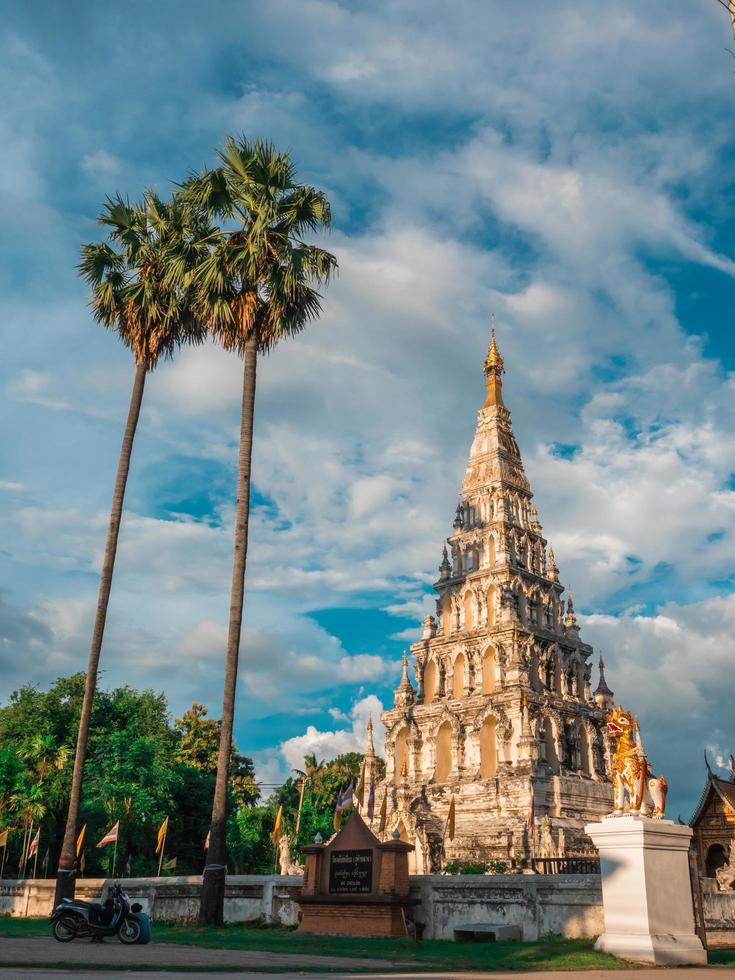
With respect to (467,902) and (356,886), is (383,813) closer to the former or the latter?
(356,886)

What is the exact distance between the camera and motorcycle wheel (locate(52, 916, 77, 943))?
720 inches

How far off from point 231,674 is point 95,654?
6.31 meters

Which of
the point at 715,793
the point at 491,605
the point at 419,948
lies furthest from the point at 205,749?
the point at 419,948

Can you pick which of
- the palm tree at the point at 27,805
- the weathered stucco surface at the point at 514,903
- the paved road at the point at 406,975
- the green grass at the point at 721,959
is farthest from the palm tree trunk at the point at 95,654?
the palm tree at the point at 27,805

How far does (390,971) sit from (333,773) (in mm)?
71799

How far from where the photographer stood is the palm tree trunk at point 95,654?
24.9 meters

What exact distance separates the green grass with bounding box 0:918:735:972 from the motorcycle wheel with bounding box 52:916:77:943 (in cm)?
185

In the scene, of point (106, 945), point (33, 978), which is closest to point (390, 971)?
point (33, 978)

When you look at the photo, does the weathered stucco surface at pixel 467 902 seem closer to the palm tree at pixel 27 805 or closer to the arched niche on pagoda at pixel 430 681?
the palm tree at pixel 27 805

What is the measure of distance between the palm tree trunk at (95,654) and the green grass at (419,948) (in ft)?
8.34

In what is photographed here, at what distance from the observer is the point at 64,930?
18438 mm

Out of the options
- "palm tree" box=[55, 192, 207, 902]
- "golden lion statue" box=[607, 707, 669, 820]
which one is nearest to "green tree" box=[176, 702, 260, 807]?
"palm tree" box=[55, 192, 207, 902]

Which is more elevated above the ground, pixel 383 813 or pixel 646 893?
pixel 383 813

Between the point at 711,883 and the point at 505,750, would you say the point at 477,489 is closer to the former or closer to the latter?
the point at 505,750
